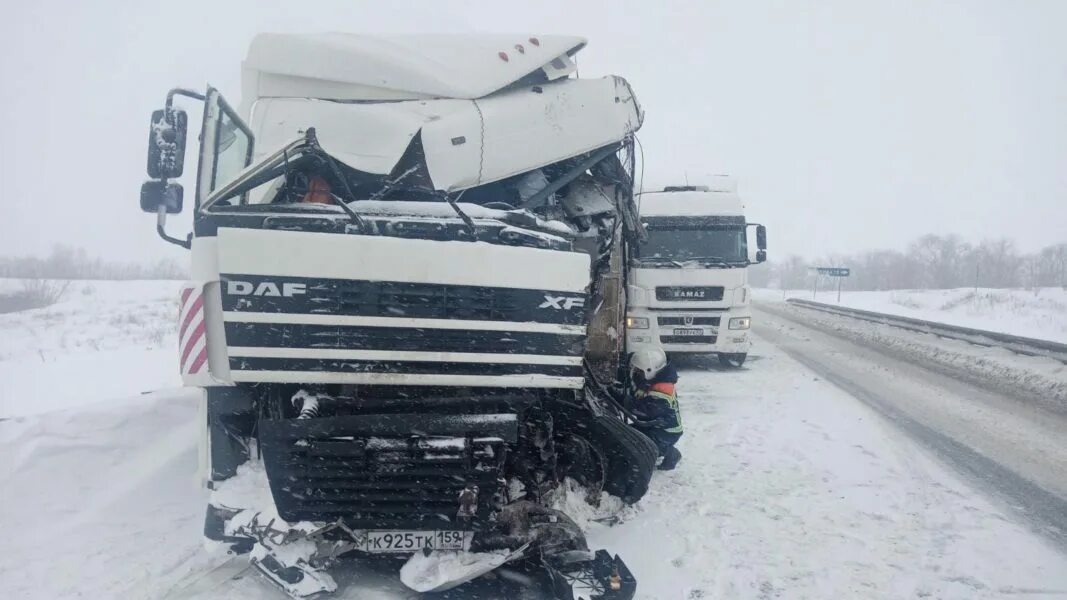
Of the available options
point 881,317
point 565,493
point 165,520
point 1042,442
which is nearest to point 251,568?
point 165,520

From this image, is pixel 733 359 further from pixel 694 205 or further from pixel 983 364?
pixel 983 364

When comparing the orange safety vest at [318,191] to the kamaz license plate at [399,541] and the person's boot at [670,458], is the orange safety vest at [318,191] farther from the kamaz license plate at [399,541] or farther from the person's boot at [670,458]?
the person's boot at [670,458]

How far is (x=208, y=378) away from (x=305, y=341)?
63 cm

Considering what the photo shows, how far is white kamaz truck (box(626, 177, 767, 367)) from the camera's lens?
10711 millimetres

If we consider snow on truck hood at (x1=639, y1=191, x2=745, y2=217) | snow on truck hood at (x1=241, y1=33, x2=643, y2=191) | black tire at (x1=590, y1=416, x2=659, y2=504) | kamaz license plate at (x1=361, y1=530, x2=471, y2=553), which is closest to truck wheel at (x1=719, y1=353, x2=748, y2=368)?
snow on truck hood at (x1=639, y1=191, x2=745, y2=217)

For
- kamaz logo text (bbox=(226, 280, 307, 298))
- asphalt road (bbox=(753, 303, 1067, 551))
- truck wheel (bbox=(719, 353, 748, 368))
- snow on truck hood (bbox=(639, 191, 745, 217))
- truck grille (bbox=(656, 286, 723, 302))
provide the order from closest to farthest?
kamaz logo text (bbox=(226, 280, 307, 298)) → asphalt road (bbox=(753, 303, 1067, 551)) → truck grille (bbox=(656, 286, 723, 302)) → snow on truck hood (bbox=(639, 191, 745, 217)) → truck wheel (bbox=(719, 353, 748, 368))

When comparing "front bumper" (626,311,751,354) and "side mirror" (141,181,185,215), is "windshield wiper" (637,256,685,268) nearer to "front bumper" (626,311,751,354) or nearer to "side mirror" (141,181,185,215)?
"front bumper" (626,311,751,354)

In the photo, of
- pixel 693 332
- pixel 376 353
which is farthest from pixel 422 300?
pixel 693 332

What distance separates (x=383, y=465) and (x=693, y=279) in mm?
8468

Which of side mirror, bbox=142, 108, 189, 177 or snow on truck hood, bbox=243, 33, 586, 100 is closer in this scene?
side mirror, bbox=142, 108, 189, 177

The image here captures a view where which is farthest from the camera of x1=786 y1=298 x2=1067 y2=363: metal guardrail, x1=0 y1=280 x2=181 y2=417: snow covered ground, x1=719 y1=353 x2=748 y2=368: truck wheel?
x1=786 y1=298 x2=1067 y2=363: metal guardrail

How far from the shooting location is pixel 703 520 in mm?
4457

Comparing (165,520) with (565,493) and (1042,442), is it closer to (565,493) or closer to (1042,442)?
(565,493)

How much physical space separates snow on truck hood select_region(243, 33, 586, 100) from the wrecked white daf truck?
0.81 ft
